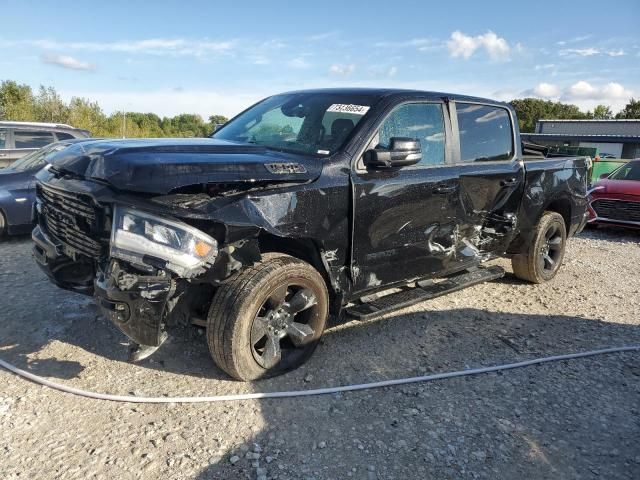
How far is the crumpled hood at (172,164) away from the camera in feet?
9.36

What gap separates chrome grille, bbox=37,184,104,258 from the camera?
304 centimetres

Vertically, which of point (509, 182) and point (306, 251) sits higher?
point (509, 182)

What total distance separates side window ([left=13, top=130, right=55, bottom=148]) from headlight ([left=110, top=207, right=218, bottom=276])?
24.0 feet

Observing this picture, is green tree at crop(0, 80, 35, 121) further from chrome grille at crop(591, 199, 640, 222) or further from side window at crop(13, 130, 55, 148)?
chrome grille at crop(591, 199, 640, 222)

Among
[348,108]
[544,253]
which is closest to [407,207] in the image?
[348,108]

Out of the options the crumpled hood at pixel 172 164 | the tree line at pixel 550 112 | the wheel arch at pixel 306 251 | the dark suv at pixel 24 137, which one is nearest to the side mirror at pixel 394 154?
the crumpled hood at pixel 172 164

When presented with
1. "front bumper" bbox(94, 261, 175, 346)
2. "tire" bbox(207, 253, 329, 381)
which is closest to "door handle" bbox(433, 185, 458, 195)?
"tire" bbox(207, 253, 329, 381)

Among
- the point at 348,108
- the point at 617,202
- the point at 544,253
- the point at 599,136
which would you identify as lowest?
the point at 544,253

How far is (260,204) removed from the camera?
3.14m

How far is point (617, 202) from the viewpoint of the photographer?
963cm

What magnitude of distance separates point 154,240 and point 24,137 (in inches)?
300

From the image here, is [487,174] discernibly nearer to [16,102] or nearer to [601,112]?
[16,102]

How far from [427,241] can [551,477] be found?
2.04 meters

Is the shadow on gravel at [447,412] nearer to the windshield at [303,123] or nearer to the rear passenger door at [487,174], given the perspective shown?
the rear passenger door at [487,174]
